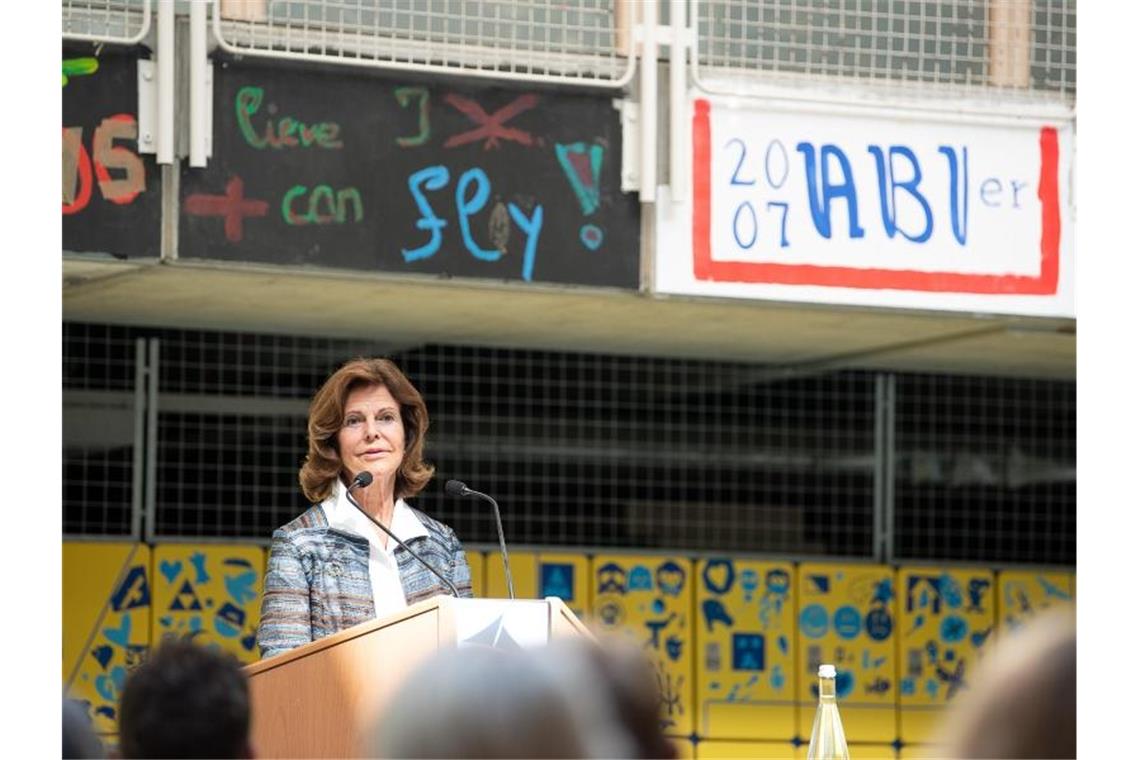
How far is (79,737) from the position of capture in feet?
9.16

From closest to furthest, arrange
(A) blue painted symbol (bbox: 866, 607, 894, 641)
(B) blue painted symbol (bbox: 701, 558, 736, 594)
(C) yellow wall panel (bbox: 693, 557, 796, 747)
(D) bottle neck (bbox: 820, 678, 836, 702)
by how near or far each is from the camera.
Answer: (D) bottle neck (bbox: 820, 678, 836, 702) < (C) yellow wall panel (bbox: 693, 557, 796, 747) < (B) blue painted symbol (bbox: 701, 558, 736, 594) < (A) blue painted symbol (bbox: 866, 607, 894, 641)

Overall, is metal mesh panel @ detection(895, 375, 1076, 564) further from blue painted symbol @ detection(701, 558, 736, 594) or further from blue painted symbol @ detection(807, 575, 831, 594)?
blue painted symbol @ detection(701, 558, 736, 594)

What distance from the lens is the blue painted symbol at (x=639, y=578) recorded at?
1050 cm

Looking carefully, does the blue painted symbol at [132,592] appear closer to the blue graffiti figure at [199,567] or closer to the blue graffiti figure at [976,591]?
the blue graffiti figure at [199,567]

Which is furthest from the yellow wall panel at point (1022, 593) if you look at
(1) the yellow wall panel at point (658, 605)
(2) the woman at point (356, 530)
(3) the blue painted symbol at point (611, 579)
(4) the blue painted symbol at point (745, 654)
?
(2) the woman at point (356, 530)

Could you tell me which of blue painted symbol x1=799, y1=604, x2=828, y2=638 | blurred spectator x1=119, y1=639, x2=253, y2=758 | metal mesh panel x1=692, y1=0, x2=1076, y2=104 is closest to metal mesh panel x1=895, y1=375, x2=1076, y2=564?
blue painted symbol x1=799, y1=604, x2=828, y2=638

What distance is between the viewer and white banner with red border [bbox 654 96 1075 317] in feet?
27.1

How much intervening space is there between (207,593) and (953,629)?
369cm

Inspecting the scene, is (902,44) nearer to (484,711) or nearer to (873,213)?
(873,213)

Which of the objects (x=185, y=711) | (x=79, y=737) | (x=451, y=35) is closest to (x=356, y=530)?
(x=79, y=737)

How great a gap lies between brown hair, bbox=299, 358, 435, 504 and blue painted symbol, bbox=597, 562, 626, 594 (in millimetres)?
4974
